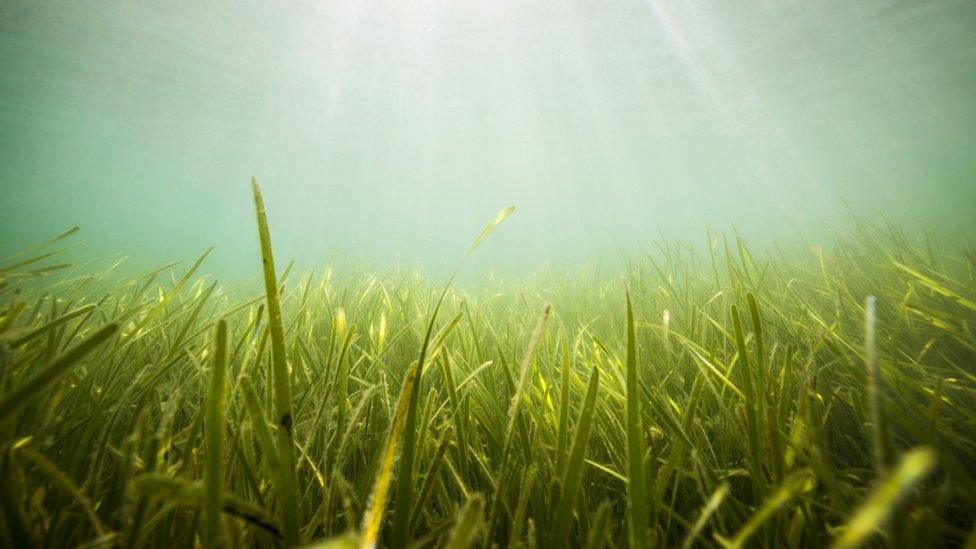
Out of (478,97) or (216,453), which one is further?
(478,97)

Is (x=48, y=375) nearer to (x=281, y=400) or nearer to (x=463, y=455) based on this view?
(x=281, y=400)

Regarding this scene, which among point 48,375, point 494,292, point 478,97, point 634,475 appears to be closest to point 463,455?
point 634,475

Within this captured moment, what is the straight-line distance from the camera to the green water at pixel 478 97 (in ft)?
42.6

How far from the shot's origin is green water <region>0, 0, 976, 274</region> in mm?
12977

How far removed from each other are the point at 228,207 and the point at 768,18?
65.8 meters

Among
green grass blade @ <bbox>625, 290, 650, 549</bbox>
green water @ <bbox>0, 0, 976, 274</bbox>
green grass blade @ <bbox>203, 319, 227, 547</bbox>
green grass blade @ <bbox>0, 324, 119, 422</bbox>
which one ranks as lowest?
green grass blade @ <bbox>625, 290, 650, 549</bbox>

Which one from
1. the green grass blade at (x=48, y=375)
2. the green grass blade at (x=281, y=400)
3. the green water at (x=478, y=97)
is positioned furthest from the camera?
the green water at (x=478, y=97)

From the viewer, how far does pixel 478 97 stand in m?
20.6

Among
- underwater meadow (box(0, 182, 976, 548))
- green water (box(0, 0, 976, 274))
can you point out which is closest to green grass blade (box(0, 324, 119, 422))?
underwater meadow (box(0, 182, 976, 548))

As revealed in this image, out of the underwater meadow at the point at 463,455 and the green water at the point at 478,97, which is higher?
the green water at the point at 478,97

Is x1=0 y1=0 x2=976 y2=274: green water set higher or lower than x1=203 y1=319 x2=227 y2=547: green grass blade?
higher

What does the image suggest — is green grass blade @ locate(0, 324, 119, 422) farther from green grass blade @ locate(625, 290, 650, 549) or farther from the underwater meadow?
green grass blade @ locate(625, 290, 650, 549)

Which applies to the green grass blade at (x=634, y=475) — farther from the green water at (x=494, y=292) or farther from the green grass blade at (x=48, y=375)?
the green grass blade at (x=48, y=375)

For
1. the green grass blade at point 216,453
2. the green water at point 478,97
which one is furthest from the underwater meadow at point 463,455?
the green water at point 478,97
